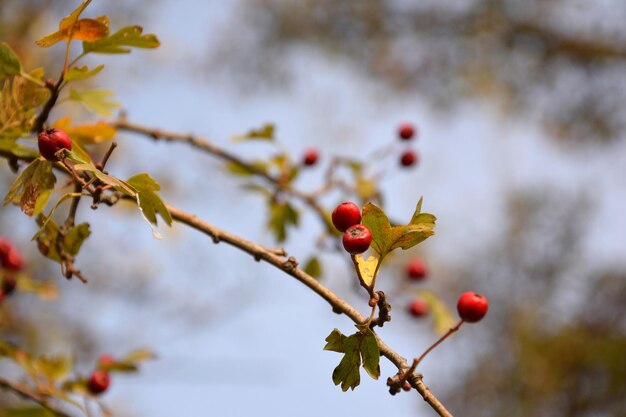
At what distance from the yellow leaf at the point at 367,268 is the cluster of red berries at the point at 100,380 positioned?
1.47ft

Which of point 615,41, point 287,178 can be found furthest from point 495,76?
point 287,178

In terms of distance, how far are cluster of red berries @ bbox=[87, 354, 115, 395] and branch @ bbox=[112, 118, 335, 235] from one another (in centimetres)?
37

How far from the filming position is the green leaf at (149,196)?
554mm

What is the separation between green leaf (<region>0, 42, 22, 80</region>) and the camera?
0.62 m

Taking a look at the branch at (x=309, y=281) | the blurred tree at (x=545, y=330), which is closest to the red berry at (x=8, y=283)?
the branch at (x=309, y=281)

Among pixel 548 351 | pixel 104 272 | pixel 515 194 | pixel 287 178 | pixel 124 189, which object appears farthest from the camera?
pixel 515 194

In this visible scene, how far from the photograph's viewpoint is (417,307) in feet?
3.93

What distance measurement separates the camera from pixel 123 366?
85 centimetres

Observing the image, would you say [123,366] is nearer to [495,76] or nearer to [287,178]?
[287,178]

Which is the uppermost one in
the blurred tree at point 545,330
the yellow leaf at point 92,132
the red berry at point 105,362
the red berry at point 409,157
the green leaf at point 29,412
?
the blurred tree at point 545,330

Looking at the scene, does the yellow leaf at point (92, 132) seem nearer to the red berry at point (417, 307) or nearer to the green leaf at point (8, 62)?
the green leaf at point (8, 62)

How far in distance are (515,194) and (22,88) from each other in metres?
4.90

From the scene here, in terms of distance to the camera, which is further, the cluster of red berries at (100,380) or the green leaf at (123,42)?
the cluster of red berries at (100,380)

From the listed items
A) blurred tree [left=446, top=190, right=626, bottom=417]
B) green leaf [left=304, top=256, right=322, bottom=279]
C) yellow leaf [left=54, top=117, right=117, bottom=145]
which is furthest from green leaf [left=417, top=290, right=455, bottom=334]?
blurred tree [left=446, top=190, right=626, bottom=417]
